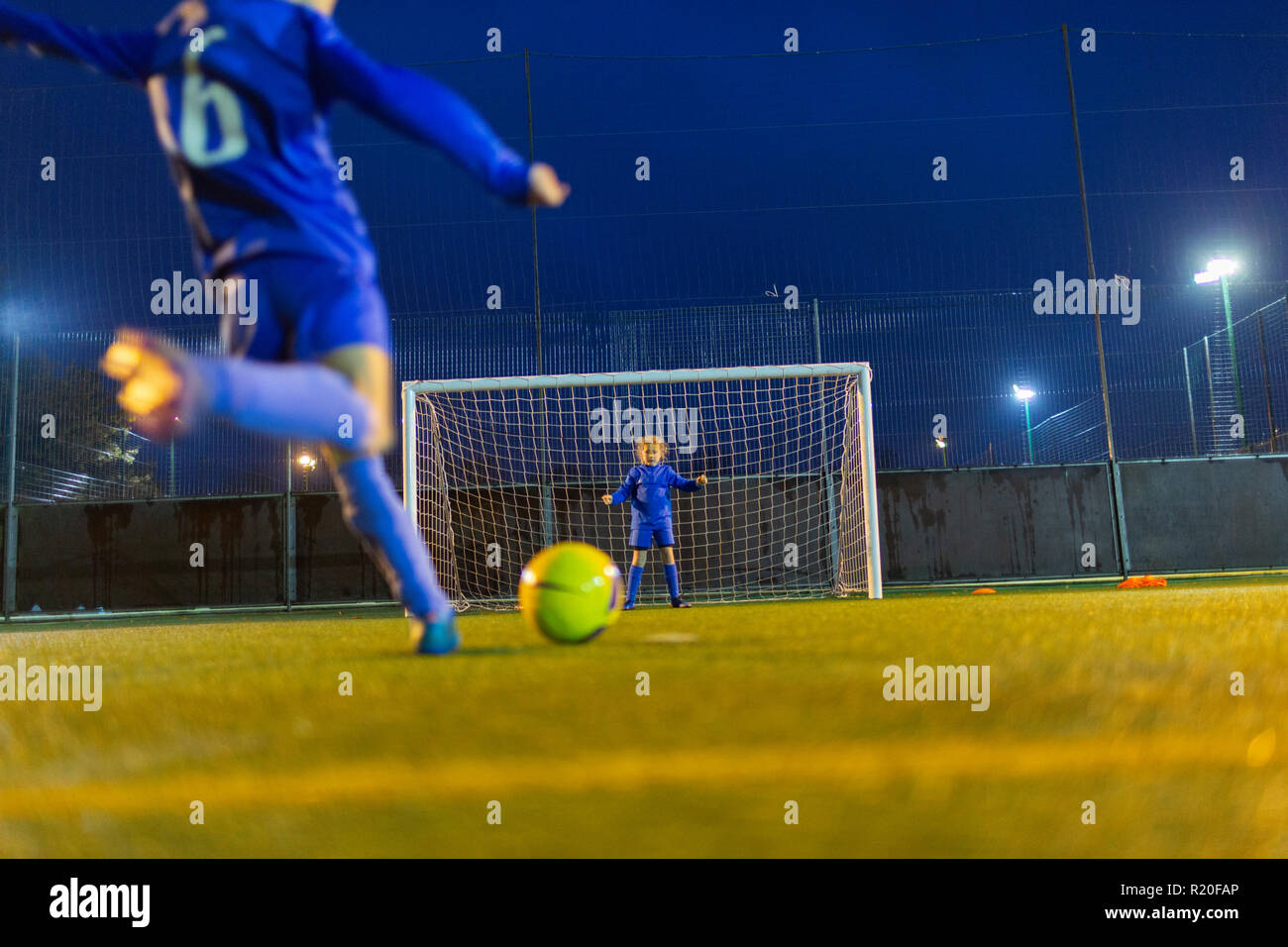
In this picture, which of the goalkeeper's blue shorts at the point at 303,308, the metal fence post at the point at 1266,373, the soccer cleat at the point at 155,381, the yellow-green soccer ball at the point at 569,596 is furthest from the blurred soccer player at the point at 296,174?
the metal fence post at the point at 1266,373

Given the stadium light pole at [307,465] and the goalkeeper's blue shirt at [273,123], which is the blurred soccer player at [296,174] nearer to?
the goalkeeper's blue shirt at [273,123]

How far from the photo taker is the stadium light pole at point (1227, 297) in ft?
39.7

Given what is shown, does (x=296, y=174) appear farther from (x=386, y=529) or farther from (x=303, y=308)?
(x=386, y=529)

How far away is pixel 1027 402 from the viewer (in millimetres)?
11820

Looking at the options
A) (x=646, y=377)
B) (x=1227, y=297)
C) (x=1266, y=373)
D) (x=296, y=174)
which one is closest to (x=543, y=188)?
(x=296, y=174)

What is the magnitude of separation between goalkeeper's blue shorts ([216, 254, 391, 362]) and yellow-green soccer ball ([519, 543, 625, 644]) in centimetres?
111

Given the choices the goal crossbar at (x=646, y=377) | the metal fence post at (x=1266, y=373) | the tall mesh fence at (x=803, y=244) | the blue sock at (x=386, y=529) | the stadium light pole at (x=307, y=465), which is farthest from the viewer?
the metal fence post at (x=1266, y=373)

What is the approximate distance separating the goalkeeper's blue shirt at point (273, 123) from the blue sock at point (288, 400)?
403mm

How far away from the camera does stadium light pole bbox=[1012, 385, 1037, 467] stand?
1170 cm

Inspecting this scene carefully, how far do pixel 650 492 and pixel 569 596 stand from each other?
5549 mm

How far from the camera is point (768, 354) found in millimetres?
12016

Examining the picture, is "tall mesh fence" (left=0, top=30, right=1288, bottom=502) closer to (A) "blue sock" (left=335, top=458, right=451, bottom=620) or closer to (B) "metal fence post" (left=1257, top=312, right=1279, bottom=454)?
(B) "metal fence post" (left=1257, top=312, right=1279, bottom=454)

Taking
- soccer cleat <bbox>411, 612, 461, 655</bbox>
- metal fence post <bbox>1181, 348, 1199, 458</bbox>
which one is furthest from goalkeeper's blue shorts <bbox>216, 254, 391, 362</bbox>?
metal fence post <bbox>1181, 348, 1199, 458</bbox>
